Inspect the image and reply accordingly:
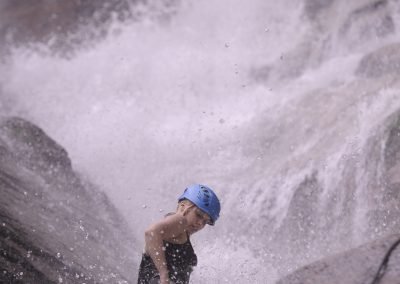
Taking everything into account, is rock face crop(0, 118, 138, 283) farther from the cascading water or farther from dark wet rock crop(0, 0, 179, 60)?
dark wet rock crop(0, 0, 179, 60)

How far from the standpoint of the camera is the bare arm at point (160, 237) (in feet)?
9.39

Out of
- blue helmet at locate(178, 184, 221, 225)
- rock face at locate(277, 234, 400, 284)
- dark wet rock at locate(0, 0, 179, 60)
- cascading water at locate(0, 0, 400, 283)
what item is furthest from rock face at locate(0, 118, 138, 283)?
dark wet rock at locate(0, 0, 179, 60)

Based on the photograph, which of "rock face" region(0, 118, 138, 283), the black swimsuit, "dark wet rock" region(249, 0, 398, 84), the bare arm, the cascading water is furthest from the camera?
"dark wet rock" region(249, 0, 398, 84)

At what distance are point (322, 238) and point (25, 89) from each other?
14152 millimetres

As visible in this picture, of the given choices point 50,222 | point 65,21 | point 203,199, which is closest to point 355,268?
point 203,199

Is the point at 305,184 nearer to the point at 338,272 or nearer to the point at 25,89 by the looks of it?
the point at 338,272

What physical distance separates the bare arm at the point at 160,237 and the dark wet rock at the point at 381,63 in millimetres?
8435

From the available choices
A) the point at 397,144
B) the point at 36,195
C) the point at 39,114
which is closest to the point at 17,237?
the point at 36,195

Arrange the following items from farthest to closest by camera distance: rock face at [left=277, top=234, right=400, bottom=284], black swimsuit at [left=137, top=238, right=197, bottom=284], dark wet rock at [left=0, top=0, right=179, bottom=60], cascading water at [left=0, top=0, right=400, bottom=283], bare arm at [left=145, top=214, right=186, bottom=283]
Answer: dark wet rock at [left=0, top=0, right=179, bottom=60]
cascading water at [left=0, top=0, right=400, bottom=283]
black swimsuit at [left=137, top=238, right=197, bottom=284]
bare arm at [left=145, top=214, right=186, bottom=283]
rock face at [left=277, top=234, right=400, bottom=284]

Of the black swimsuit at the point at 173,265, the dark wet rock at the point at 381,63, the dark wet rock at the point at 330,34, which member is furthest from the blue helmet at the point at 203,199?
the dark wet rock at the point at 330,34

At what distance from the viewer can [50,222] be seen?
5418mm

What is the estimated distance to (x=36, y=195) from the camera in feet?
20.1

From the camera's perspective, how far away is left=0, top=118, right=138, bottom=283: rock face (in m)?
4.09

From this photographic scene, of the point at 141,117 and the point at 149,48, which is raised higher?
the point at 149,48
